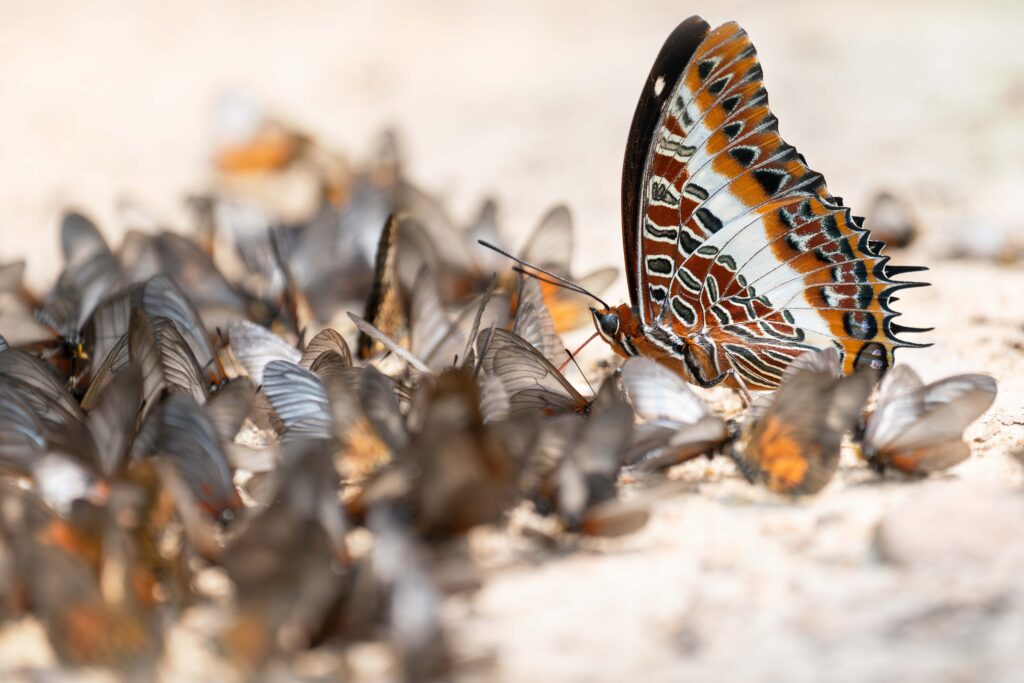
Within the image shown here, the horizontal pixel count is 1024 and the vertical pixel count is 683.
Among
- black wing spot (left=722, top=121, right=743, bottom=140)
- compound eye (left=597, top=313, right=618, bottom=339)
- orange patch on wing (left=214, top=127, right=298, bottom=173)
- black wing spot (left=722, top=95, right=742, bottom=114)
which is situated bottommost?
compound eye (left=597, top=313, right=618, bottom=339)

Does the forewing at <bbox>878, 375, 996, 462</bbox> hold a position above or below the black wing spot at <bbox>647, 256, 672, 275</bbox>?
below

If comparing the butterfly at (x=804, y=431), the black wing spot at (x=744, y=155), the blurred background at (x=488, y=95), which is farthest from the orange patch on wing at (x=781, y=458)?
the blurred background at (x=488, y=95)

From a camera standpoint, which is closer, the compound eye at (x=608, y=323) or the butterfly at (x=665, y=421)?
the butterfly at (x=665, y=421)

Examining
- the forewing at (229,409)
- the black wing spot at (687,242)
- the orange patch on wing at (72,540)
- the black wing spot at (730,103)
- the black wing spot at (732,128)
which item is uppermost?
the black wing spot at (730,103)

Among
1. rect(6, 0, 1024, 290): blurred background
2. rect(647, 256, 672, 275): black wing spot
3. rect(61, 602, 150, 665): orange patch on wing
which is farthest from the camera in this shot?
rect(6, 0, 1024, 290): blurred background

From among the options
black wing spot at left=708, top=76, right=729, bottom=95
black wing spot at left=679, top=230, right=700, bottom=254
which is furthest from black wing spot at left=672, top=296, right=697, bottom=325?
black wing spot at left=708, top=76, right=729, bottom=95

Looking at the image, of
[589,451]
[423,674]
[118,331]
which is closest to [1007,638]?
[589,451]

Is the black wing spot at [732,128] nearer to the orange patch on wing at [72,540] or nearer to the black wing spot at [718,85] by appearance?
the black wing spot at [718,85]

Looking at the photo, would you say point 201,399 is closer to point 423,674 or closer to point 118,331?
point 118,331

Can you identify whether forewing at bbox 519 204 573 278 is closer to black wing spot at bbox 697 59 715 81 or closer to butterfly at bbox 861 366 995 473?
black wing spot at bbox 697 59 715 81

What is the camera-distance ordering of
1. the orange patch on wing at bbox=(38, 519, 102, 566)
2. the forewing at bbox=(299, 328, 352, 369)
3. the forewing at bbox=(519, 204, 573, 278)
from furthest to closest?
the forewing at bbox=(519, 204, 573, 278), the forewing at bbox=(299, 328, 352, 369), the orange patch on wing at bbox=(38, 519, 102, 566)
